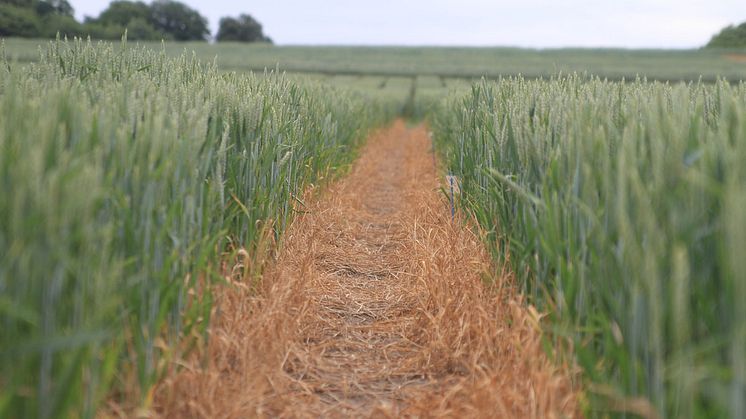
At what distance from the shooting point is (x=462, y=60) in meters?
47.4

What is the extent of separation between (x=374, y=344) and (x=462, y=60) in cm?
4626

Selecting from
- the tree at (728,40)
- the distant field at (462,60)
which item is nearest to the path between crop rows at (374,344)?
the distant field at (462,60)

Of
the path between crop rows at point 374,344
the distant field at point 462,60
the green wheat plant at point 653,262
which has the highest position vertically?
the distant field at point 462,60

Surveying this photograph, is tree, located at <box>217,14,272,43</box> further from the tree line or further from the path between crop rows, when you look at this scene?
the path between crop rows

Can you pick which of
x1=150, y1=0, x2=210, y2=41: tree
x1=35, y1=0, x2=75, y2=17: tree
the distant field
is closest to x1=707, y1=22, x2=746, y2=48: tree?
the distant field

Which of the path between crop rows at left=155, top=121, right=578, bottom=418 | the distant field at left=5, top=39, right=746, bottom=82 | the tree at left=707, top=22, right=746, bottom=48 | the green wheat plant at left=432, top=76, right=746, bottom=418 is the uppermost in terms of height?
the tree at left=707, top=22, right=746, bottom=48

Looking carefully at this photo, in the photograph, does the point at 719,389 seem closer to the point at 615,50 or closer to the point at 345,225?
the point at 345,225

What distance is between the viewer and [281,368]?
243 cm

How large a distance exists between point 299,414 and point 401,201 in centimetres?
462

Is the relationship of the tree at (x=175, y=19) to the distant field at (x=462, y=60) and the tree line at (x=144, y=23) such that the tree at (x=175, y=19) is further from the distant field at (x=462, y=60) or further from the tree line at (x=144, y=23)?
the distant field at (x=462, y=60)

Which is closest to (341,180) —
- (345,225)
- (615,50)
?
(345,225)

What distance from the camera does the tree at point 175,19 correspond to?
66.5m

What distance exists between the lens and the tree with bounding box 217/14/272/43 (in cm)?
7106

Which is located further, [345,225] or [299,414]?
[345,225]
